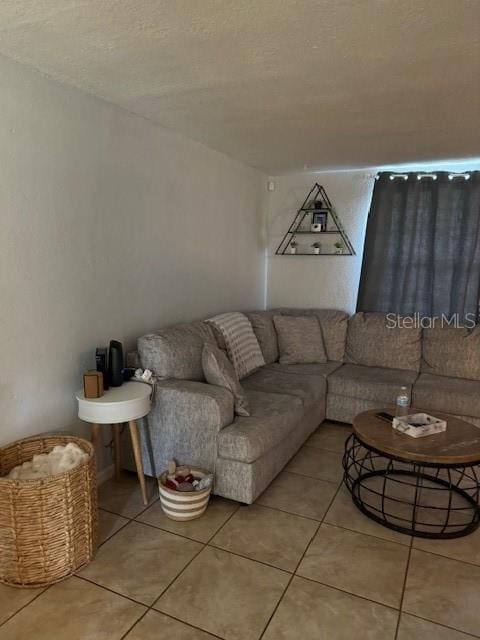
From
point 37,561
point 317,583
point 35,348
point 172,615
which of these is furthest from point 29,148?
point 317,583

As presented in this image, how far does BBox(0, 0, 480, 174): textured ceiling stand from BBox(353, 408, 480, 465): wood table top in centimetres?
176

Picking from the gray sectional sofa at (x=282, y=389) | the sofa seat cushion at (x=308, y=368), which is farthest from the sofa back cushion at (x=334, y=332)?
the sofa seat cushion at (x=308, y=368)

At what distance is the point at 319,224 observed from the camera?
432 cm

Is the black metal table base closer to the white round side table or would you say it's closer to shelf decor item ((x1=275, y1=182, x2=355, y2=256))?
the white round side table

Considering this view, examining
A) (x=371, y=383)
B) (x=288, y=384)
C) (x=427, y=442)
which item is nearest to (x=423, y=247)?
(x=371, y=383)

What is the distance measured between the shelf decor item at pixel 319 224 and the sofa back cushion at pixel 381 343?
765mm

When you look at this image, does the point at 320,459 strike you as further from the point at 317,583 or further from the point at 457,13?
the point at 457,13

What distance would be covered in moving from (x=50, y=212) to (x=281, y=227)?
2803 mm

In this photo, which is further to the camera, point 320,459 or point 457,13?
point 320,459

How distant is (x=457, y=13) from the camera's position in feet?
4.88

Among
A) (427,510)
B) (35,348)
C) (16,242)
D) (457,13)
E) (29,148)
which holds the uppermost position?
(457,13)

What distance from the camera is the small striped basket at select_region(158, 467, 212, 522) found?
86.1 inches

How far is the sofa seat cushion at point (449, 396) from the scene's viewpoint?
120 inches

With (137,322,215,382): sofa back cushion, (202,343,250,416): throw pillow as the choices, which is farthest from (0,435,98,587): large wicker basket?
(202,343,250,416): throw pillow
